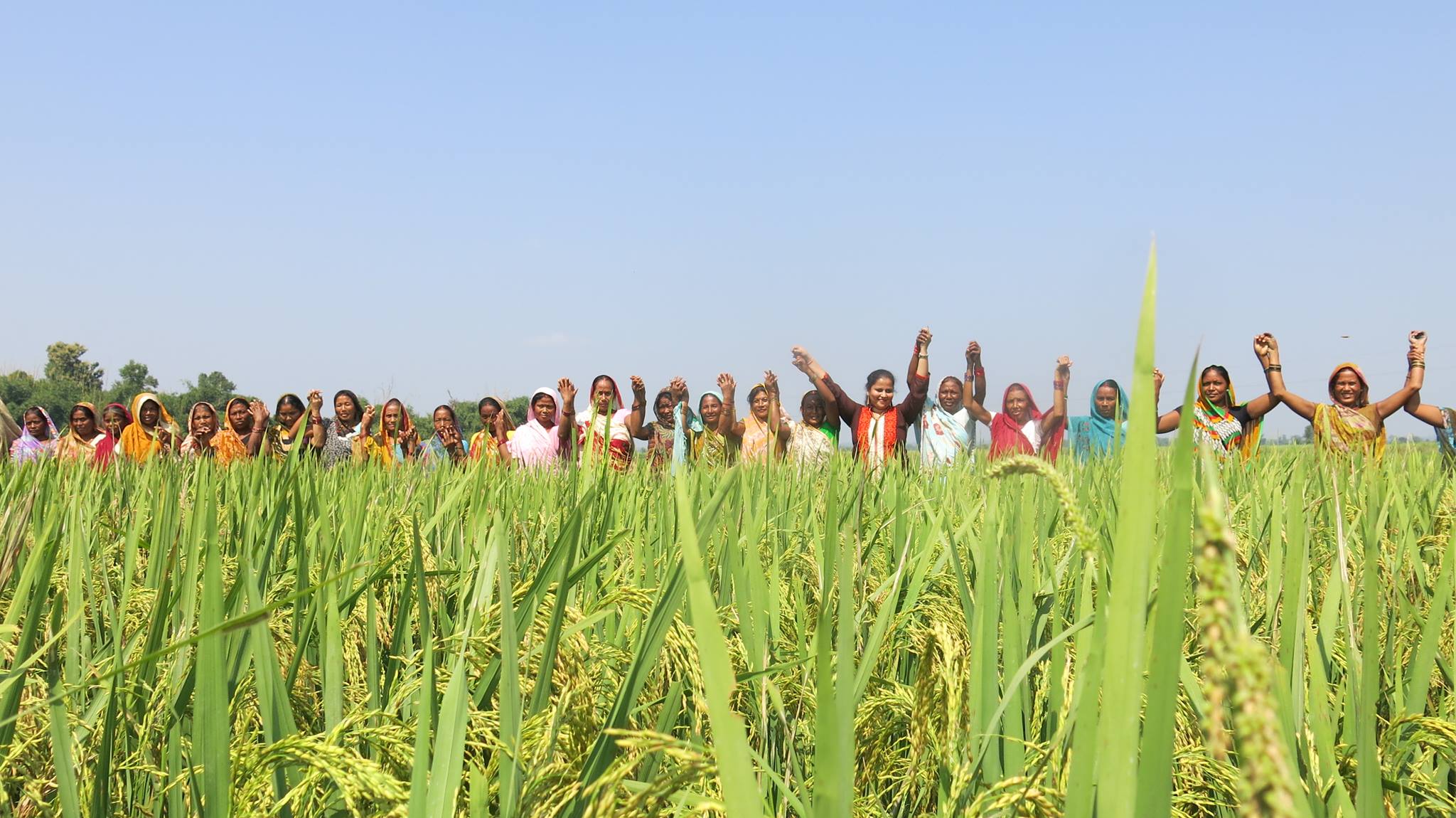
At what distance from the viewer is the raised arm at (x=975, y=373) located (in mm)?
7160

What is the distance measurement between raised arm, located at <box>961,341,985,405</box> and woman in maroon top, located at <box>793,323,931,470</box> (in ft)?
1.53

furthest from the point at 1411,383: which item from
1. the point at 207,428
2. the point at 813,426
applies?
the point at 207,428

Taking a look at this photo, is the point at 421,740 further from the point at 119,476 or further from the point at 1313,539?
the point at 119,476

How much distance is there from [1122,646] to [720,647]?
0.58ft

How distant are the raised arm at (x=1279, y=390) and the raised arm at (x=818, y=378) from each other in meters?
2.76

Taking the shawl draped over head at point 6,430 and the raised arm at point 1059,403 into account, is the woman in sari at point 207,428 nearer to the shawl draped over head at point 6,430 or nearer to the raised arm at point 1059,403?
the shawl draped over head at point 6,430

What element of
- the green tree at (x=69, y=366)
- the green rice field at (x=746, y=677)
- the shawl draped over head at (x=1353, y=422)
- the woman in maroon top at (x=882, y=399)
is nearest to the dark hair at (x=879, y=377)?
the woman in maroon top at (x=882, y=399)

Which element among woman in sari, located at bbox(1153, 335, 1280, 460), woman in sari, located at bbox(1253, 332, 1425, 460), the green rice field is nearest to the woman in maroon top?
woman in sari, located at bbox(1153, 335, 1280, 460)

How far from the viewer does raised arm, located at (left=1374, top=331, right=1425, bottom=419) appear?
6.02 meters

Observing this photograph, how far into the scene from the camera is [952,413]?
25.2 ft

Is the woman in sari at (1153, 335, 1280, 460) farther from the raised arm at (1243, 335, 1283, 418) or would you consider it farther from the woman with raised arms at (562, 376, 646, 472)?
the woman with raised arms at (562, 376, 646, 472)

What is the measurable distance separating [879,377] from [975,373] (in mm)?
684

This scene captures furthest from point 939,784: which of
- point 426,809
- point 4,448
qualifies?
point 4,448

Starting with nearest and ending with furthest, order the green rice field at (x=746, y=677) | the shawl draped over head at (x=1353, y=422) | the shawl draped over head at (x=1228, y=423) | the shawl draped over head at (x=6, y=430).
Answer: the green rice field at (x=746, y=677) < the shawl draped over head at (x=1353, y=422) < the shawl draped over head at (x=6, y=430) < the shawl draped over head at (x=1228, y=423)
